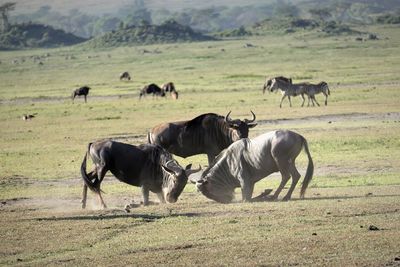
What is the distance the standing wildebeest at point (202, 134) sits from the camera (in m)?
15.8

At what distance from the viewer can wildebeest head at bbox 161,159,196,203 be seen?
13789 millimetres

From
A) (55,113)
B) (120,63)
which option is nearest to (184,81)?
(55,113)

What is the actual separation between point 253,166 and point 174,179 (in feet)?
4.20

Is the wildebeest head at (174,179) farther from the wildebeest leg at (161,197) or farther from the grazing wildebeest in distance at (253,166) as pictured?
the grazing wildebeest in distance at (253,166)

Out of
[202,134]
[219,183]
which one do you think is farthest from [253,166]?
[202,134]

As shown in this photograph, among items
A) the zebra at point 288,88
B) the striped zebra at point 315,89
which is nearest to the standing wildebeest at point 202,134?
the zebra at point 288,88

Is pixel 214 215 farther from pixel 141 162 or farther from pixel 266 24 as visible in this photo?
pixel 266 24

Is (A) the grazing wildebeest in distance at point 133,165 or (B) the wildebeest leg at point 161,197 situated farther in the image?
(B) the wildebeest leg at point 161,197

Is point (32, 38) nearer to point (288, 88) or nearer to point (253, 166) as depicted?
point (288, 88)

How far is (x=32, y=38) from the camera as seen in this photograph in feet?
364

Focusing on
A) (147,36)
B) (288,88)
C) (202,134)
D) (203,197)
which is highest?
(202,134)

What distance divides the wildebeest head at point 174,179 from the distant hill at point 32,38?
3635 inches

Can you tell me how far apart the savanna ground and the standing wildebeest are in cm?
97

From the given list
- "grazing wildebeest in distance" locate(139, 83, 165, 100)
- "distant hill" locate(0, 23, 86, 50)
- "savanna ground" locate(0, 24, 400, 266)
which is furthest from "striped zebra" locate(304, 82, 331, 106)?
"distant hill" locate(0, 23, 86, 50)
